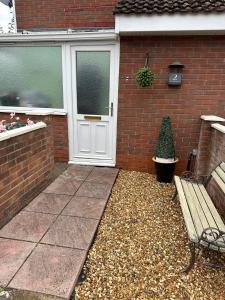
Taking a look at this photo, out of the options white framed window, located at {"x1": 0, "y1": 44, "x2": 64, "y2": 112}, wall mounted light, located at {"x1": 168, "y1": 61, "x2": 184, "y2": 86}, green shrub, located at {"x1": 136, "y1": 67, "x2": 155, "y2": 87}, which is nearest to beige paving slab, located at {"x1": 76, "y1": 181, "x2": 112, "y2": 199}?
white framed window, located at {"x1": 0, "y1": 44, "x2": 64, "y2": 112}

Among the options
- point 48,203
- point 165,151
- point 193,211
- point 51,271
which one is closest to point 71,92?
point 165,151

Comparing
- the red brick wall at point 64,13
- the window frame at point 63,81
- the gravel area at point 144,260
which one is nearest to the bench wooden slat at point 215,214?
the gravel area at point 144,260

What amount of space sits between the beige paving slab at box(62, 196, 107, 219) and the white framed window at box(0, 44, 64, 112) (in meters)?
2.16

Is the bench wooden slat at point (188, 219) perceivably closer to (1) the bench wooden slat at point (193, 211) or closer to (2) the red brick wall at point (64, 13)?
(1) the bench wooden slat at point (193, 211)

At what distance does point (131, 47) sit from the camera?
416cm

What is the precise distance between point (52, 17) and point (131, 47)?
206 cm

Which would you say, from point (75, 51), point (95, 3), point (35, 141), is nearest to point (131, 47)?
point (75, 51)

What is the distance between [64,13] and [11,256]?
4.72 metres

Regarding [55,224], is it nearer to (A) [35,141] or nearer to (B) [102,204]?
(B) [102,204]

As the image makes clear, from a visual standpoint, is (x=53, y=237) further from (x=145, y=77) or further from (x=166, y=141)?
(x=145, y=77)

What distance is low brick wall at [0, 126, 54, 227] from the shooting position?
110 inches

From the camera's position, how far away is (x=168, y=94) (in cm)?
426

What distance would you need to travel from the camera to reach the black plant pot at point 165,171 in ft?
13.7

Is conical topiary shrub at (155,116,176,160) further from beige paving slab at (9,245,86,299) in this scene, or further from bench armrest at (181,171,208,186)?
beige paving slab at (9,245,86,299)
